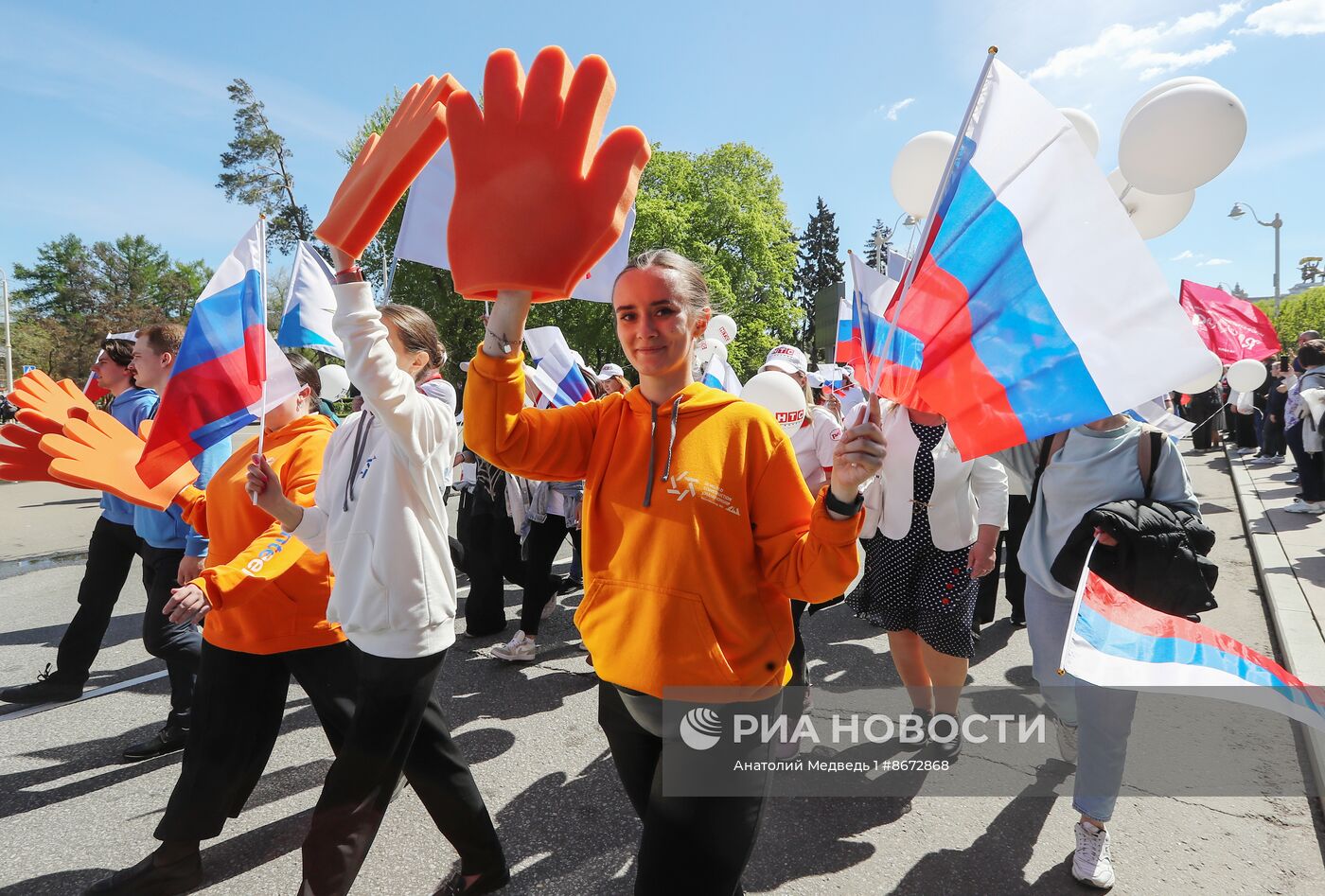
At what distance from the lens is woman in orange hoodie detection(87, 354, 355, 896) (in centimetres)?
253

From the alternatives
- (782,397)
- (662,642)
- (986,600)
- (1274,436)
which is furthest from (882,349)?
(1274,436)

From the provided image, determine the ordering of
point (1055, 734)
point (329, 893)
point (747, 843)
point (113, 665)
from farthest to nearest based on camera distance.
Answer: point (113, 665)
point (1055, 734)
point (329, 893)
point (747, 843)

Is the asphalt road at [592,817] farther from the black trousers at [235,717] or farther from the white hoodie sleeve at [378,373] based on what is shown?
the white hoodie sleeve at [378,373]

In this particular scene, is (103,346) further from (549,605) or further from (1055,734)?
(1055,734)

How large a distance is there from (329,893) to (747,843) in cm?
127

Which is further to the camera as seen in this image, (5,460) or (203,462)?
(203,462)

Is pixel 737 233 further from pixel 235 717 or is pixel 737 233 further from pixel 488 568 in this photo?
pixel 235 717

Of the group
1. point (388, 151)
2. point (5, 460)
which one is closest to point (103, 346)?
point (5, 460)

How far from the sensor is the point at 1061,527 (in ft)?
9.81

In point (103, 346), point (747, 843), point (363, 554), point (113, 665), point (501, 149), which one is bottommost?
point (113, 665)

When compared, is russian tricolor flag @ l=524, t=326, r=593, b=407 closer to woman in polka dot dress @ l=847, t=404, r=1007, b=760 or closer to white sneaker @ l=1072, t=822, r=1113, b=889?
woman in polka dot dress @ l=847, t=404, r=1007, b=760

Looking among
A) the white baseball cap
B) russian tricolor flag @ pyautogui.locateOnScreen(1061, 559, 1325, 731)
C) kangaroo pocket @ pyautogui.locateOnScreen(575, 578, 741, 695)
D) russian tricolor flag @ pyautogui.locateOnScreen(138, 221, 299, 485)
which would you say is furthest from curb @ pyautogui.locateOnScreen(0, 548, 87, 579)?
russian tricolor flag @ pyautogui.locateOnScreen(1061, 559, 1325, 731)

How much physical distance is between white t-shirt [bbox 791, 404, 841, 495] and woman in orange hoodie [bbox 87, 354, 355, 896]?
2456 mm

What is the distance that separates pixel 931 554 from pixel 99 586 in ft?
14.8
